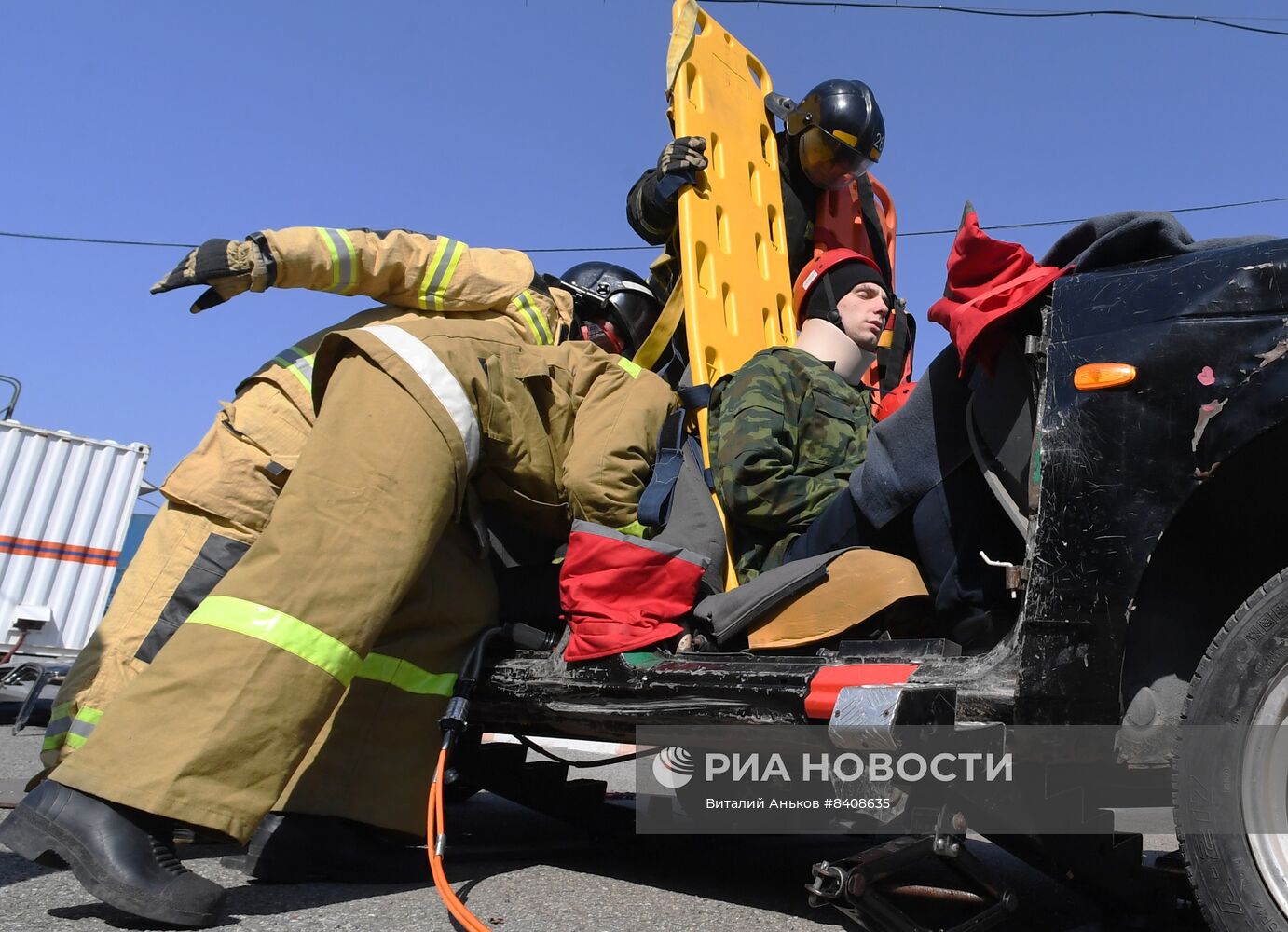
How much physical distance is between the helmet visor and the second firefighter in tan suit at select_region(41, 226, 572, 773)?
4.72 feet

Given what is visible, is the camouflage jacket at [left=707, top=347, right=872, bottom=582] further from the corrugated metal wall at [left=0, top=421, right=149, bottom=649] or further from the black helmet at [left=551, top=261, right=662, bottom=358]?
the corrugated metal wall at [left=0, top=421, right=149, bottom=649]

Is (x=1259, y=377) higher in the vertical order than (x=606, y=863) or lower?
higher

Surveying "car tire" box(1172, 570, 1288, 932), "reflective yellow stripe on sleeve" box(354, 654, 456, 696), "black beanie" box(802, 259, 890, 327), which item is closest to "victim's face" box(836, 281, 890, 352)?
"black beanie" box(802, 259, 890, 327)

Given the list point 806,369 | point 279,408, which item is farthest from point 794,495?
point 279,408

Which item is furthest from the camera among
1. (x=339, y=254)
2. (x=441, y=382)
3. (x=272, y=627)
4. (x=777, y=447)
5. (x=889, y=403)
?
(x=889, y=403)

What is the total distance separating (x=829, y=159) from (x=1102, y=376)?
277 cm

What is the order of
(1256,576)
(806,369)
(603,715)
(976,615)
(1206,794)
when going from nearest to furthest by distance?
(1206,794) → (1256,576) → (976,615) → (603,715) → (806,369)

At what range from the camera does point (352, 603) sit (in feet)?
7.45

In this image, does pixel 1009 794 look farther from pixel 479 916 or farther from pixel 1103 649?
pixel 479 916

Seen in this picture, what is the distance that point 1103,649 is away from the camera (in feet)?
5.98

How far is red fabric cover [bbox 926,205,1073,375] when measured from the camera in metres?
2.05

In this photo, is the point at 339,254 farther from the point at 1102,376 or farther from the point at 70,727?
the point at 1102,376

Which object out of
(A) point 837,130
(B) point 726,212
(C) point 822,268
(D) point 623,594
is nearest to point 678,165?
(B) point 726,212

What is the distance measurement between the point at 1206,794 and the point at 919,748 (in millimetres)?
432
